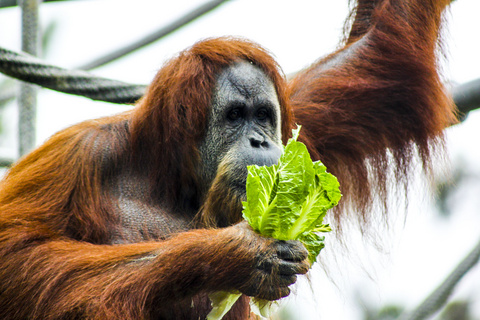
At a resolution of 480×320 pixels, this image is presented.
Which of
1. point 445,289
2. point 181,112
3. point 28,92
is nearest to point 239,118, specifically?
point 181,112

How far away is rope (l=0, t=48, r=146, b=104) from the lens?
3.56 metres

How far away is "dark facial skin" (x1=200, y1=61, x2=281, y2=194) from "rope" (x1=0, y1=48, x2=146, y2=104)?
3.66ft

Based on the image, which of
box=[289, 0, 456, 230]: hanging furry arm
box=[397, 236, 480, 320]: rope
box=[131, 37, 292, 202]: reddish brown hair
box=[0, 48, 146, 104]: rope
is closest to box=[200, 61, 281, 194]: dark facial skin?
box=[131, 37, 292, 202]: reddish brown hair

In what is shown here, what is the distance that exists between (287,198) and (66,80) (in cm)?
199

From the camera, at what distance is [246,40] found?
125 inches

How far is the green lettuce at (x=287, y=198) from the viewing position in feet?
7.68

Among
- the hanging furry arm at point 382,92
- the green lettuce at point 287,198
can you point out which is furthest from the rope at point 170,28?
the green lettuce at point 287,198

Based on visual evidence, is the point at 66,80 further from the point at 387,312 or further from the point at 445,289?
the point at 387,312

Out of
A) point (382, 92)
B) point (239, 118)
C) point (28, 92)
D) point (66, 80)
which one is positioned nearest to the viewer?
point (239, 118)

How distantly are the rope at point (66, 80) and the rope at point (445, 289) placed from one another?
2459 millimetres

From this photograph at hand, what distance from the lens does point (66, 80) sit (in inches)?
147

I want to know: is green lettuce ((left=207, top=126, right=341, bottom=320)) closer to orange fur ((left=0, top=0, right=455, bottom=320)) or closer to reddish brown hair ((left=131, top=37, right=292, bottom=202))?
orange fur ((left=0, top=0, right=455, bottom=320))

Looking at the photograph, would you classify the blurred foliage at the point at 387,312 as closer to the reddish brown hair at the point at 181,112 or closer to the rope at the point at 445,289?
the rope at the point at 445,289

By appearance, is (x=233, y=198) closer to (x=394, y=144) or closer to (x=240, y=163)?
(x=240, y=163)
